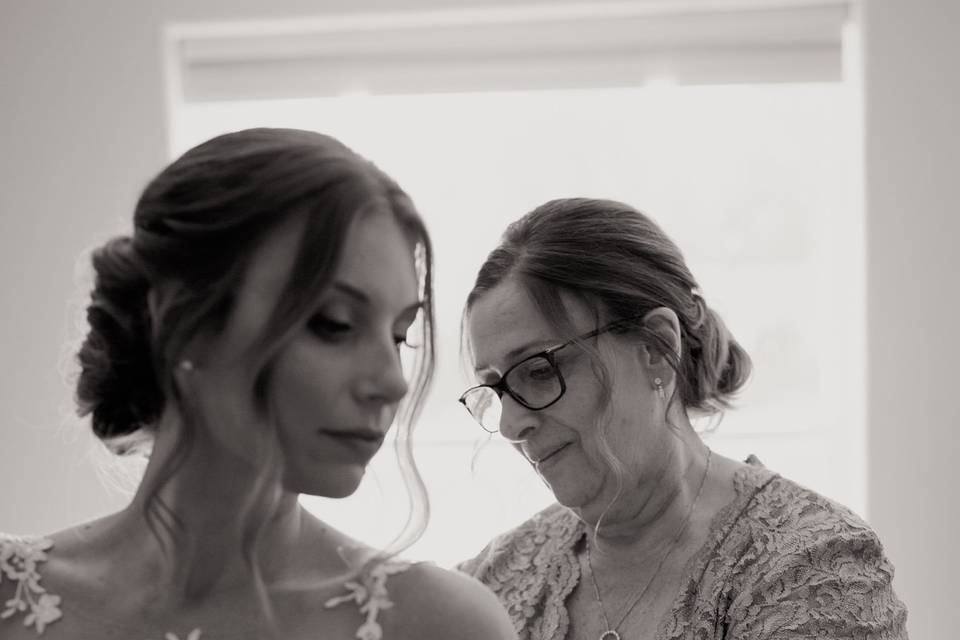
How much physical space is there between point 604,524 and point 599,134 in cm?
177

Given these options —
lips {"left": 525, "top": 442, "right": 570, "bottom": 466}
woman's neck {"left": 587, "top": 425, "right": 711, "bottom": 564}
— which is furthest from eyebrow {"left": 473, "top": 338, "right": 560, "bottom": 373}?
woman's neck {"left": 587, "top": 425, "right": 711, "bottom": 564}

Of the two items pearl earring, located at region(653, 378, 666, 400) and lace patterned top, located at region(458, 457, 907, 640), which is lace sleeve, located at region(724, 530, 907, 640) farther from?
pearl earring, located at region(653, 378, 666, 400)

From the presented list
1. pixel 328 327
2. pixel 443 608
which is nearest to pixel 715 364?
pixel 443 608

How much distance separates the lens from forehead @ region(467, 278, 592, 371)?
1882 mm

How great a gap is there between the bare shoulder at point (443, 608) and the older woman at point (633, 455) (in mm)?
737

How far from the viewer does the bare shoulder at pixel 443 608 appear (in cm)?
111

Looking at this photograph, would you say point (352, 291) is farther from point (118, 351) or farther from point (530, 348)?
point (530, 348)

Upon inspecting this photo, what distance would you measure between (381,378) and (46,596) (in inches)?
16.7

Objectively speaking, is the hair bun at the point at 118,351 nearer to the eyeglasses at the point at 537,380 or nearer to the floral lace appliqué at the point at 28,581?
the floral lace appliqué at the point at 28,581

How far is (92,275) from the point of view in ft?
3.81

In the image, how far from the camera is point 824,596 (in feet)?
5.73

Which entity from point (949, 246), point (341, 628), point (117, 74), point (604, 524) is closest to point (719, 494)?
point (604, 524)

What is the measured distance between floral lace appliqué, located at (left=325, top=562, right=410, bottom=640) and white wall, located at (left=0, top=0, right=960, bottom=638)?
2286mm

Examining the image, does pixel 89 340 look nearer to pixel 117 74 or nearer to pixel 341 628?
pixel 341 628
